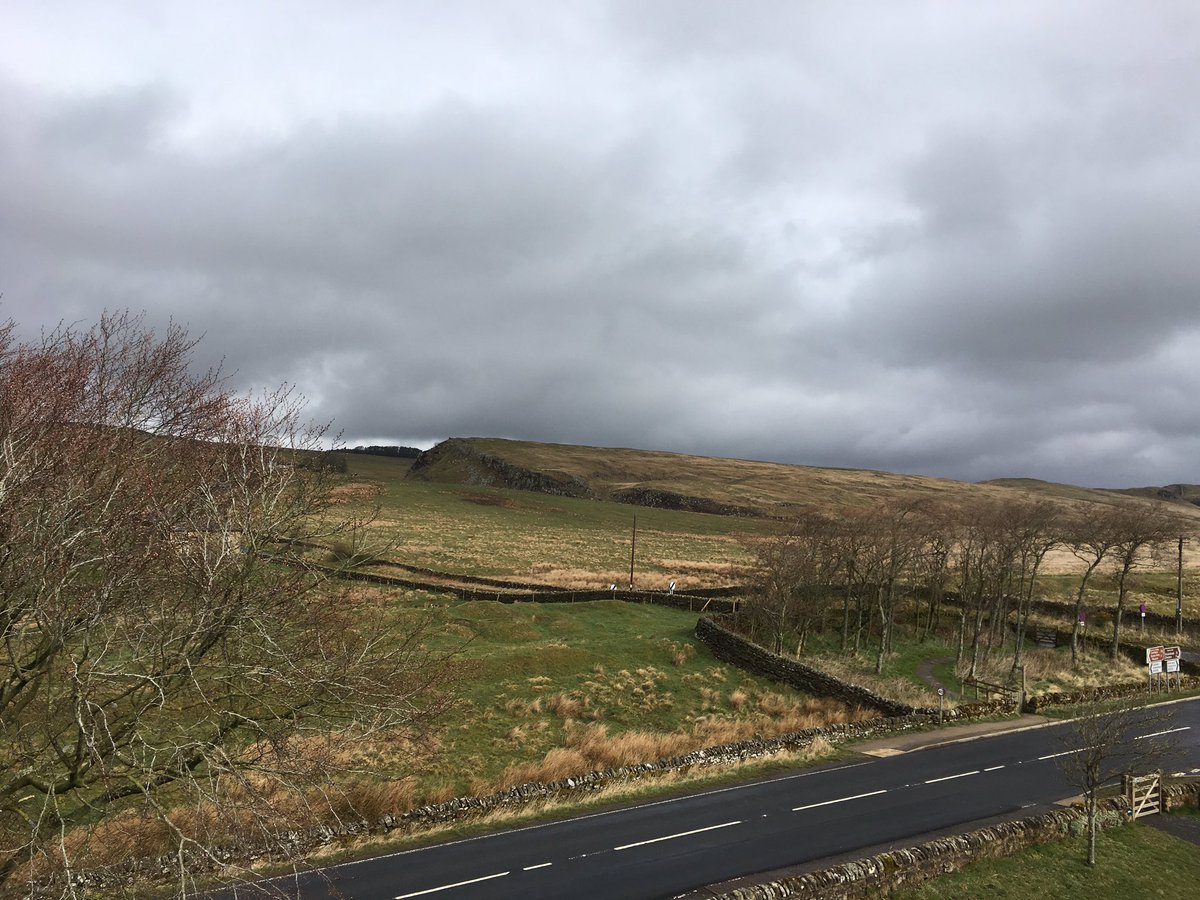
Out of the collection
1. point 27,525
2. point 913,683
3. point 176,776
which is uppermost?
point 27,525

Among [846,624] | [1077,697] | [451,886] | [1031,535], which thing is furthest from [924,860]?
[1031,535]

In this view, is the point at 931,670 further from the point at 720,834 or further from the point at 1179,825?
the point at 720,834

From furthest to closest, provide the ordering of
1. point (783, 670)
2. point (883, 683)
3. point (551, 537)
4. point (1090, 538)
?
1. point (551, 537)
2. point (1090, 538)
3. point (783, 670)
4. point (883, 683)

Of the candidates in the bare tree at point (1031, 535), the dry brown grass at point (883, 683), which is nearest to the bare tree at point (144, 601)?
the dry brown grass at point (883, 683)

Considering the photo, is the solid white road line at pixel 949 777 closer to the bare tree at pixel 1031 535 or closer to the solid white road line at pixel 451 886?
the solid white road line at pixel 451 886

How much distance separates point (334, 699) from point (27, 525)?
5.80m

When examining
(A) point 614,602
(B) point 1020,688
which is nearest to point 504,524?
(A) point 614,602

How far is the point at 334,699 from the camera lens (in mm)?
13211

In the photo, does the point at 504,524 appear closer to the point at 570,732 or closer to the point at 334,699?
the point at 570,732

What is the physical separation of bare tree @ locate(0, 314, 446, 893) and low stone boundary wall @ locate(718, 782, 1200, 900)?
968 centimetres

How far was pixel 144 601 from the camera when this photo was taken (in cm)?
1116

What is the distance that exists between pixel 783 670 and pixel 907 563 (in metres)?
15.5

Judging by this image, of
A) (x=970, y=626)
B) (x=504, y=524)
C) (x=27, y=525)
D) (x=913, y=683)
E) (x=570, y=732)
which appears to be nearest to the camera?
(x=27, y=525)

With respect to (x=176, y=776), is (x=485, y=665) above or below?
below
